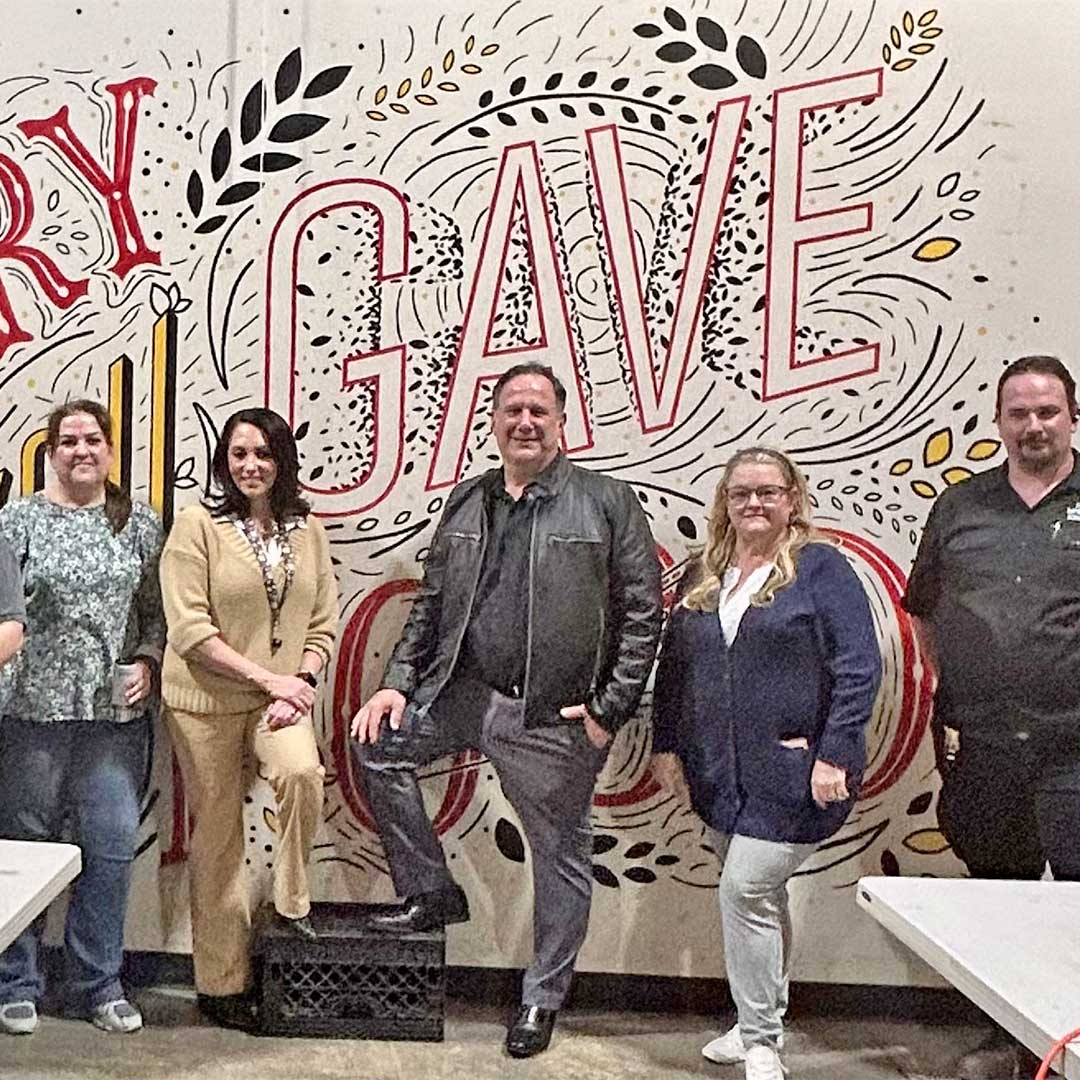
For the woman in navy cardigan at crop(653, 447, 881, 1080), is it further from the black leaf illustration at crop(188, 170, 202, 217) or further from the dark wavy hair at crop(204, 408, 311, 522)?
the black leaf illustration at crop(188, 170, 202, 217)

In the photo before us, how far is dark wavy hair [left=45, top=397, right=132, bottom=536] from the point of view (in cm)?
365

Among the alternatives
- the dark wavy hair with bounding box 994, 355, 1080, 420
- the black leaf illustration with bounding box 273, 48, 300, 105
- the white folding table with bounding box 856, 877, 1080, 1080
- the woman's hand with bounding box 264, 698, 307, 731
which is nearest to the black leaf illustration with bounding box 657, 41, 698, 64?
the black leaf illustration with bounding box 273, 48, 300, 105

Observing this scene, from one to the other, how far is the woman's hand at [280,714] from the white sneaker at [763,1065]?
143 cm

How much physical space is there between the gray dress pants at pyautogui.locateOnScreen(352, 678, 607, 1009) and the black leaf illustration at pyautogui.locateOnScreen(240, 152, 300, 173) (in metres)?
1.53

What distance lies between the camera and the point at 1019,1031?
1.69m

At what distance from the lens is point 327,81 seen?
3.85 meters

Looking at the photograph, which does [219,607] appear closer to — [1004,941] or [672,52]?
[672,52]

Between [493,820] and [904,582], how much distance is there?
4.39 feet

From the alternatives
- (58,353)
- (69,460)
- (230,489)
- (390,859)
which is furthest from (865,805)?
(58,353)

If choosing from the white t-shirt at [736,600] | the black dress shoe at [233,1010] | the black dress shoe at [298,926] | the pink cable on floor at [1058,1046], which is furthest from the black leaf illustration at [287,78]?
the pink cable on floor at [1058,1046]

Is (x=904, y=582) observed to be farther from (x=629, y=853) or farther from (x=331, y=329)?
(x=331, y=329)

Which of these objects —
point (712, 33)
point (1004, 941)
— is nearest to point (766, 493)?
point (712, 33)

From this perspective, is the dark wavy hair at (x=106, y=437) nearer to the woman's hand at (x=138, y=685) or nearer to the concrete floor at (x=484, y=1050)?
the woman's hand at (x=138, y=685)

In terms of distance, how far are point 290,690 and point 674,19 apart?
2121 mm
